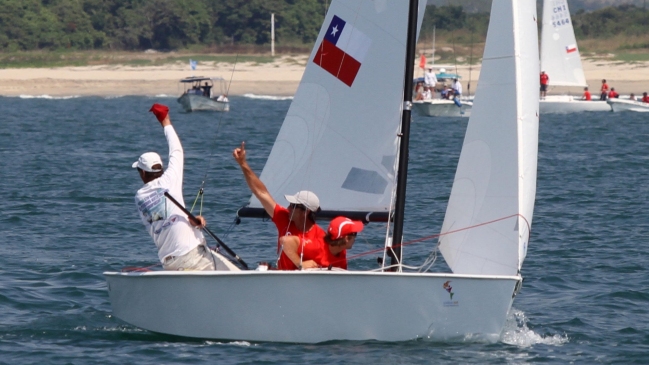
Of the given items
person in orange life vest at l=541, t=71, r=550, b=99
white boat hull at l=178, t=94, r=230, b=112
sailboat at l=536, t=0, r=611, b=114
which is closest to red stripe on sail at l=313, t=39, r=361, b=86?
person in orange life vest at l=541, t=71, r=550, b=99

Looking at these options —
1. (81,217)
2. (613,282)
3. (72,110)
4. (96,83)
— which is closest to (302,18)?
(96,83)

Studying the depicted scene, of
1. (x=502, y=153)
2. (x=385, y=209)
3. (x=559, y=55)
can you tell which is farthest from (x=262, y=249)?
(x=559, y=55)

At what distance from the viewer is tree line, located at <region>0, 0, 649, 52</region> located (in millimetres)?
60969

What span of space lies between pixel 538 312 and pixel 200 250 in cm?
302

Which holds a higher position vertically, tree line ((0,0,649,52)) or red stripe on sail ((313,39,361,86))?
tree line ((0,0,649,52))

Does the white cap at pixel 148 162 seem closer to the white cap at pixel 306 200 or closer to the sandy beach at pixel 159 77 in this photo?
the white cap at pixel 306 200

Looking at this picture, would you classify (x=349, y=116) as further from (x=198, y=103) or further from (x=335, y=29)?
(x=198, y=103)

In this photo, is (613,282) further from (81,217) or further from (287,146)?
(81,217)

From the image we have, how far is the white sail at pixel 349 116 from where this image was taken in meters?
8.06

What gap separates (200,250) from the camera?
7672mm

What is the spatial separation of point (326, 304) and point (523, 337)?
1655 mm

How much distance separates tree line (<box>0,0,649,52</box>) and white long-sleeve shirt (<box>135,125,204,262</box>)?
53075 mm

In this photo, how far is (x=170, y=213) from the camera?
748 cm

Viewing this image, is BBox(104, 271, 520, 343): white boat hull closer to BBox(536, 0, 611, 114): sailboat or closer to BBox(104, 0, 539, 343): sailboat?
BBox(104, 0, 539, 343): sailboat
